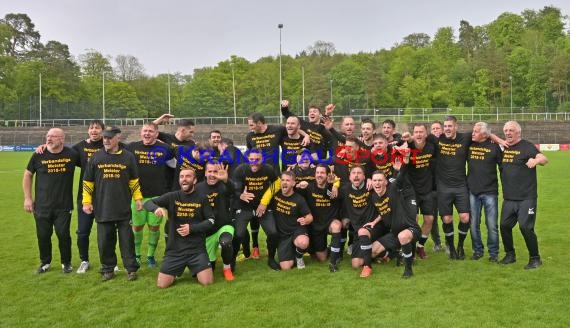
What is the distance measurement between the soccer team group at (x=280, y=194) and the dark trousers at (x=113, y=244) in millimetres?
13

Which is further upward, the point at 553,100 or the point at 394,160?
the point at 553,100

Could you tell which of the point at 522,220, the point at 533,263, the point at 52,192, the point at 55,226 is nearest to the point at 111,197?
the point at 52,192

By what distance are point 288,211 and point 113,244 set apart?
2.49m

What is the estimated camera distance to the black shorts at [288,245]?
714 cm

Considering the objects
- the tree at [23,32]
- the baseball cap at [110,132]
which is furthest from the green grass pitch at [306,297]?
Answer: the tree at [23,32]

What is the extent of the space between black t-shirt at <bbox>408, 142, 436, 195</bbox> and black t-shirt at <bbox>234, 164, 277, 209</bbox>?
2143 millimetres

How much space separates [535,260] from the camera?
685cm

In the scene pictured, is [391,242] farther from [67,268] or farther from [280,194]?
[67,268]

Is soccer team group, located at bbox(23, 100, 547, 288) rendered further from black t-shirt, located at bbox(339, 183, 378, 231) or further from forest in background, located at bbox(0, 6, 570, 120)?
forest in background, located at bbox(0, 6, 570, 120)

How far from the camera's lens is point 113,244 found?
21.9 feet

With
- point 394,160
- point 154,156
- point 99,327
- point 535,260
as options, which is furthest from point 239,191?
point 535,260

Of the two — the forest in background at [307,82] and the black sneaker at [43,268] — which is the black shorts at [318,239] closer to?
the black sneaker at [43,268]

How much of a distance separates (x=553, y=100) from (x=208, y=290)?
225ft

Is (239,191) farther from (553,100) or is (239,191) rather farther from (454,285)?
(553,100)
